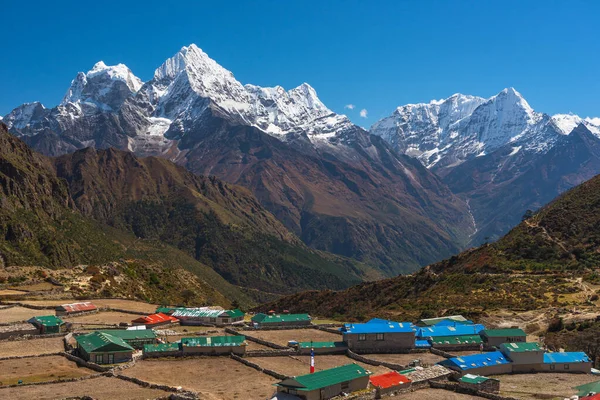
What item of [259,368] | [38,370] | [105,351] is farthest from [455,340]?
[38,370]

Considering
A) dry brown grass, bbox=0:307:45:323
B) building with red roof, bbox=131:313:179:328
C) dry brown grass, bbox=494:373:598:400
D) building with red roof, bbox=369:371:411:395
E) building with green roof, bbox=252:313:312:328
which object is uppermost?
dry brown grass, bbox=0:307:45:323

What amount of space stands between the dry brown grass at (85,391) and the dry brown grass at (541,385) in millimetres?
32345

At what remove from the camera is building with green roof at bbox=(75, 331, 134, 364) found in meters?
69.1

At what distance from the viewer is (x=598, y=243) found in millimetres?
130500

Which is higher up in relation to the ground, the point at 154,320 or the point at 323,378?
the point at 154,320

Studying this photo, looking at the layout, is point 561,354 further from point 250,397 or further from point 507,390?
point 250,397

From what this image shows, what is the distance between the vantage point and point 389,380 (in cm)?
5956

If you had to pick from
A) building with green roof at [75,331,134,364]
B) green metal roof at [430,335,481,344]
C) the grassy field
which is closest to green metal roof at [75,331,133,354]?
building with green roof at [75,331,134,364]

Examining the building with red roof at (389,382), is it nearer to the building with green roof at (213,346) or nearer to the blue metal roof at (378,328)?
the blue metal roof at (378,328)

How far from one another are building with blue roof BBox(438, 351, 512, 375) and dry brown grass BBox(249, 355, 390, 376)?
7134 mm

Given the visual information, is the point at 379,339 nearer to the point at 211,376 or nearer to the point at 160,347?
the point at 211,376

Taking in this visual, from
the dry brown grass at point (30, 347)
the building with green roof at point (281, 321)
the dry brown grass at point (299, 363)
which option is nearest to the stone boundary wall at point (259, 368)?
the dry brown grass at point (299, 363)

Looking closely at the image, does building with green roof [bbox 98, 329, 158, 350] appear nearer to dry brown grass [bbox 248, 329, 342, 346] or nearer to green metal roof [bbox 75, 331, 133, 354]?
green metal roof [bbox 75, 331, 133, 354]

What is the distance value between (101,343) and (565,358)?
5074 cm
